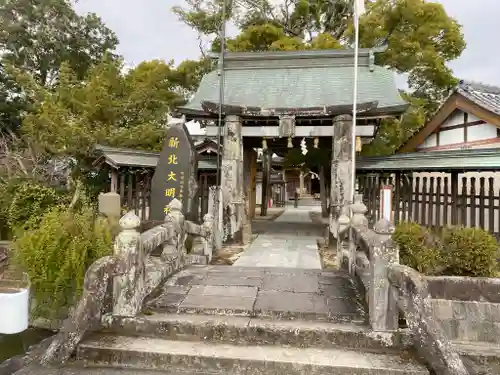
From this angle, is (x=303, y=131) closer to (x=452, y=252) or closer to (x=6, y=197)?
(x=452, y=252)

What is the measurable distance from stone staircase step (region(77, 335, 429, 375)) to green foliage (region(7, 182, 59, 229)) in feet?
27.1

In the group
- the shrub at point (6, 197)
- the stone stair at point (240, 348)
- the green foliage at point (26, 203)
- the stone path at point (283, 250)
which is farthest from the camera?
the shrub at point (6, 197)

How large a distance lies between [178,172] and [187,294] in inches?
197

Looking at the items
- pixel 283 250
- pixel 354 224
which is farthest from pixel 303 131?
pixel 354 224

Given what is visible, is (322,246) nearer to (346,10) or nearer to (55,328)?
(55,328)

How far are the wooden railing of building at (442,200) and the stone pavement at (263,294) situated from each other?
4323 mm

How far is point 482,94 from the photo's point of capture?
12617 mm

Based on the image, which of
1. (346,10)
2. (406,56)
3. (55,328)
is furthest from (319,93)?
(346,10)

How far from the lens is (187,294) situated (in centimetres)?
527

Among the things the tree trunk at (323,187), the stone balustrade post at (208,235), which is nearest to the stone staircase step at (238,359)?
the stone balustrade post at (208,235)

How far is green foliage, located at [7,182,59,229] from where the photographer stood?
10.7 m

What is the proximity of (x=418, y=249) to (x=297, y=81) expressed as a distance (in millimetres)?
8691

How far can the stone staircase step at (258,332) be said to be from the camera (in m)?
4.12

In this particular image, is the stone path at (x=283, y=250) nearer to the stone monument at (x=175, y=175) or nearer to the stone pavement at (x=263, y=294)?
the stone pavement at (x=263, y=294)
